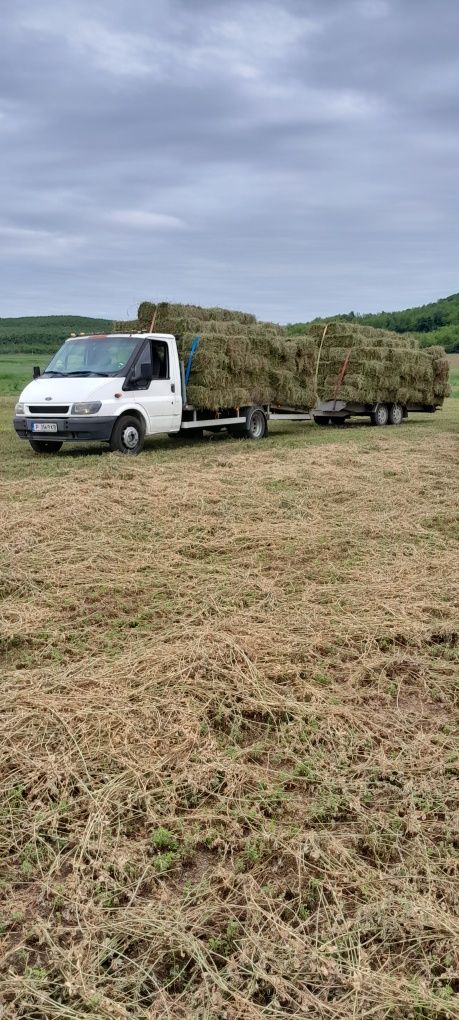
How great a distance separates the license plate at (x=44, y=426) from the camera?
12555 mm

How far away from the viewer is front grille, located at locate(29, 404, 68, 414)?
12523 mm

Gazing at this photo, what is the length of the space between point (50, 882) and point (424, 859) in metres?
1.36

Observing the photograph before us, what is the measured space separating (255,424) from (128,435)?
4.63m

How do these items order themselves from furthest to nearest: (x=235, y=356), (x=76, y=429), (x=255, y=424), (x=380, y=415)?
(x=380, y=415) < (x=255, y=424) < (x=235, y=356) < (x=76, y=429)

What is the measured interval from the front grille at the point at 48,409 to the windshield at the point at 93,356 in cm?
92

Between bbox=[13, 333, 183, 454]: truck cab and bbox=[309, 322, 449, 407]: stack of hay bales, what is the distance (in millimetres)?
6968

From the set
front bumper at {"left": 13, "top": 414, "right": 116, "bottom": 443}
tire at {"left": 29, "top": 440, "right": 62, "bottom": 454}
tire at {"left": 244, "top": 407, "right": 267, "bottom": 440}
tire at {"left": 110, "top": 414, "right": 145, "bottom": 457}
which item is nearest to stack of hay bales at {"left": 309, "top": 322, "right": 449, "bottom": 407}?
tire at {"left": 244, "top": 407, "right": 267, "bottom": 440}

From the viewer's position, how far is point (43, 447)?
1359cm

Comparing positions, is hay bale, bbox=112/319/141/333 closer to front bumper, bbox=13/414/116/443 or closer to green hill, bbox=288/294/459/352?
front bumper, bbox=13/414/116/443

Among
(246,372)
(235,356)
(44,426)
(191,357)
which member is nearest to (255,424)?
(246,372)

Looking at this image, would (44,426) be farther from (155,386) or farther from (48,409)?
(155,386)

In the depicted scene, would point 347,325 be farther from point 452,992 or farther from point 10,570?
point 452,992

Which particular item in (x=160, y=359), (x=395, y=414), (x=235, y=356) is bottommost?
(x=395, y=414)

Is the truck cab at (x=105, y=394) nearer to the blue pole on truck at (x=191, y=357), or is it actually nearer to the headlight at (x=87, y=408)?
the headlight at (x=87, y=408)
